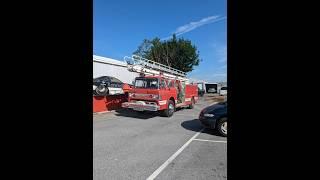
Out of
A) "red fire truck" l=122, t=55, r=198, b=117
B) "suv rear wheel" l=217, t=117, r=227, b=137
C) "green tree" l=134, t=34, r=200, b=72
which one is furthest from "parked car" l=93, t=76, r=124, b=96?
"green tree" l=134, t=34, r=200, b=72

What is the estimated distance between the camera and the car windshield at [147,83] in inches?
408

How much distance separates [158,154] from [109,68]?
47.2ft

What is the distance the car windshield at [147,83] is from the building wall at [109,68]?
621 centimetres

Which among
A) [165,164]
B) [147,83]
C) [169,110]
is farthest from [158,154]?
[169,110]
